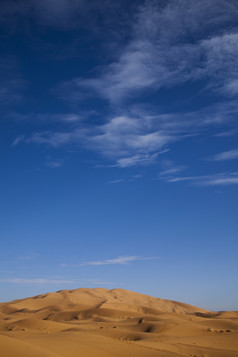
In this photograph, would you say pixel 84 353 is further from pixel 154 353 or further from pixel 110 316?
pixel 110 316

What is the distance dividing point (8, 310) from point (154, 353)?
4647 cm

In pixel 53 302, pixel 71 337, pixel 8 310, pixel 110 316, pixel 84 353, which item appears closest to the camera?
pixel 84 353

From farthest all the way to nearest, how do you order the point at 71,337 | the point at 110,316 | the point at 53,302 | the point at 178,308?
the point at 178,308 < the point at 53,302 < the point at 110,316 < the point at 71,337

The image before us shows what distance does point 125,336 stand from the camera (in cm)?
2095

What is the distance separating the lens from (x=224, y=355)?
15.2m

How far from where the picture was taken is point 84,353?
1350cm

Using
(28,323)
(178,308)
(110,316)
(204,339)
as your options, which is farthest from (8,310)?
(204,339)

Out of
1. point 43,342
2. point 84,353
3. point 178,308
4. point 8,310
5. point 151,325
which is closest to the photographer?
point 84,353

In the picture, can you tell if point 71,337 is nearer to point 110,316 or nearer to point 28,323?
point 28,323

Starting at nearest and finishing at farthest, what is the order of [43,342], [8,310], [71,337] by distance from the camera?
[43,342]
[71,337]
[8,310]

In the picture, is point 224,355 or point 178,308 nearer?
point 224,355

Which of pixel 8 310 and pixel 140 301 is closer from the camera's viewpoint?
pixel 8 310

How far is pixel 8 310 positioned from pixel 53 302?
8.70 metres

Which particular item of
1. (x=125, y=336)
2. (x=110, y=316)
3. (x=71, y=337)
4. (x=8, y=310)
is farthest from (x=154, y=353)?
(x=8, y=310)
